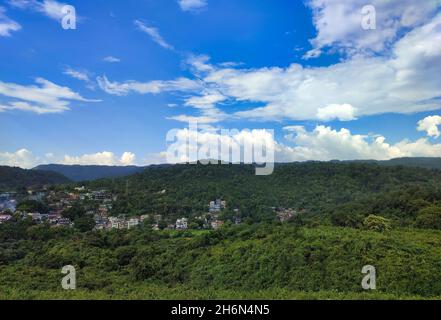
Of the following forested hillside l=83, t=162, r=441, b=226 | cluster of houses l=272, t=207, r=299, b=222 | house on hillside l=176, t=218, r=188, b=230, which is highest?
forested hillside l=83, t=162, r=441, b=226

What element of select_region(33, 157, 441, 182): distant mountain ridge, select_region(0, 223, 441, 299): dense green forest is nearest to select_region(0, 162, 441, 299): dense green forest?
select_region(0, 223, 441, 299): dense green forest

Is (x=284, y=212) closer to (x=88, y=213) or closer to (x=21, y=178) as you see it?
(x=88, y=213)

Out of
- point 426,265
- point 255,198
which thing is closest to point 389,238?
point 426,265

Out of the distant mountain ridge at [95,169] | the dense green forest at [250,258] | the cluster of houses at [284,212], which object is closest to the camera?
the dense green forest at [250,258]

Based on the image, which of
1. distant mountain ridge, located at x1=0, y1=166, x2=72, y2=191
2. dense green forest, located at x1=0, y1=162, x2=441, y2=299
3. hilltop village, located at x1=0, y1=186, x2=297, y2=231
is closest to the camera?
dense green forest, located at x1=0, y1=162, x2=441, y2=299

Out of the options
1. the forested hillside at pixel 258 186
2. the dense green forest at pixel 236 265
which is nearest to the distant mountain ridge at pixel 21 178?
the forested hillside at pixel 258 186

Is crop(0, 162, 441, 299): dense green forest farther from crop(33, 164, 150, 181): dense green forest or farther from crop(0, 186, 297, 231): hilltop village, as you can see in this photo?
crop(33, 164, 150, 181): dense green forest

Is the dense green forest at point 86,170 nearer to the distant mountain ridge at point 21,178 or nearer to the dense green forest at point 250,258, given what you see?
the distant mountain ridge at point 21,178

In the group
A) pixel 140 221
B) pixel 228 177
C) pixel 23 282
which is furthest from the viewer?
pixel 228 177

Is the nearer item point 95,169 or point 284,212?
point 284,212

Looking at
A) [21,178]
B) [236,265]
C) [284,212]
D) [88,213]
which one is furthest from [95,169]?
[236,265]
